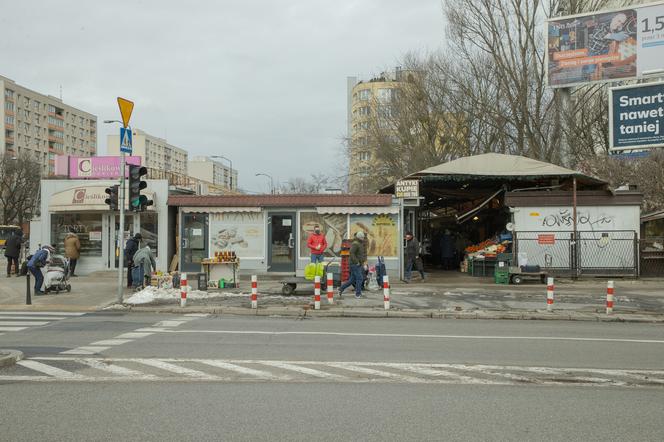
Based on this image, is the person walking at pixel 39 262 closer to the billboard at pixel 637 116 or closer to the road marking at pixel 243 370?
the road marking at pixel 243 370

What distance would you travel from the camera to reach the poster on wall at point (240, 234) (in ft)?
73.1

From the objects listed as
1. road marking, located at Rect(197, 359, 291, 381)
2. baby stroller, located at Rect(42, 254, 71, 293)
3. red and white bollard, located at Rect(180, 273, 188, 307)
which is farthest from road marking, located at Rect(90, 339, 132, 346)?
baby stroller, located at Rect(42, 254, 71, 293)

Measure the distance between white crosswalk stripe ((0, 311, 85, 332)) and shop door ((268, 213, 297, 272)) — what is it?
8.91 metres

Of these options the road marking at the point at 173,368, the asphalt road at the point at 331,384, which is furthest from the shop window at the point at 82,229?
the road marking at the point at 173,368

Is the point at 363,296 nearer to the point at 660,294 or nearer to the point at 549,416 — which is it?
the point at 660,294

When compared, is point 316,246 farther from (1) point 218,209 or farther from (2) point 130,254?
(2) point 130,254

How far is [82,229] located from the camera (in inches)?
926

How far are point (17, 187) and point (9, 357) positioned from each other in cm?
6355

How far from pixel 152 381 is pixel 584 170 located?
29354 mm

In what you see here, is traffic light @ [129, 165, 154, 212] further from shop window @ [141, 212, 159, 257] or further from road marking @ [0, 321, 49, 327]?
shop window @ [141, 212, 159, 257]

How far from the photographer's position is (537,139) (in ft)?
110

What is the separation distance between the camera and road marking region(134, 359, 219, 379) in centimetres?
743

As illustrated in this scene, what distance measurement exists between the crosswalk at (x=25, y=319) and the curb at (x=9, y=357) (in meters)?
2.90

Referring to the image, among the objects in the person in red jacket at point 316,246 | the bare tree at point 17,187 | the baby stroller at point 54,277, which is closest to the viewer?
the baby stroller at point 54,277
